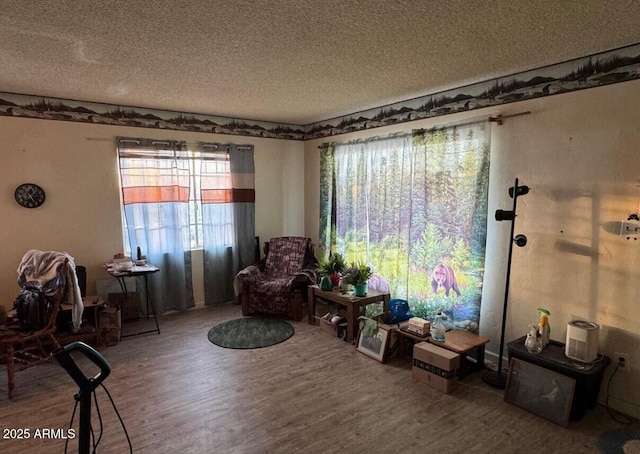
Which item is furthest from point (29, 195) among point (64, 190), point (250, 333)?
point (250, 333)

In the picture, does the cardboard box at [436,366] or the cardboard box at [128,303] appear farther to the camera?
the cardboard box at [128,303]

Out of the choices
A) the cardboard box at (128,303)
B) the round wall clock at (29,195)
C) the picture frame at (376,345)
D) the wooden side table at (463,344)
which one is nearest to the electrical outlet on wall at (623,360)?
the wooden side table at (463,344)

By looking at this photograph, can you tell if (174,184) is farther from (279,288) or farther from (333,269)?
(333,269)

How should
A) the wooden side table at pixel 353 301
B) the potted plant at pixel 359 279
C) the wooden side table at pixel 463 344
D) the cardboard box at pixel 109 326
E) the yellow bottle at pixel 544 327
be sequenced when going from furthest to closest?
the potted plant at pixel 359 279 → the wooden side table at pixel 353 301 → the cardboard box at pixel 109 326 → the wooden side table at pixel 463 344 → the yellow bottle at pixel 544 327

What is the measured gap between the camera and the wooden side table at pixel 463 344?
117 inches

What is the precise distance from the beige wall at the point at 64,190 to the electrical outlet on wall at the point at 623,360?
15.4ft

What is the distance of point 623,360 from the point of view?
2553 millimetres

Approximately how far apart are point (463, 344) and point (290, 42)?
103 inches

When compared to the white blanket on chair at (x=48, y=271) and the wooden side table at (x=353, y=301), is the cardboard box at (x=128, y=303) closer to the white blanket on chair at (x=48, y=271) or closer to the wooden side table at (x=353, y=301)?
the white blanket on chair at (x=48, y=271)

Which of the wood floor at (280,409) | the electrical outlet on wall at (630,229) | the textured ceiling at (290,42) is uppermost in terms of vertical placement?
the textured ceiling at (290,42)

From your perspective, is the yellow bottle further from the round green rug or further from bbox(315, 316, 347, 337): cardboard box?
the round green rug

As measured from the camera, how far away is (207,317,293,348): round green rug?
3.72 meters

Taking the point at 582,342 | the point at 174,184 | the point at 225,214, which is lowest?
the point at 582,342

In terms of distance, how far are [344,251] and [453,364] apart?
2.22m
